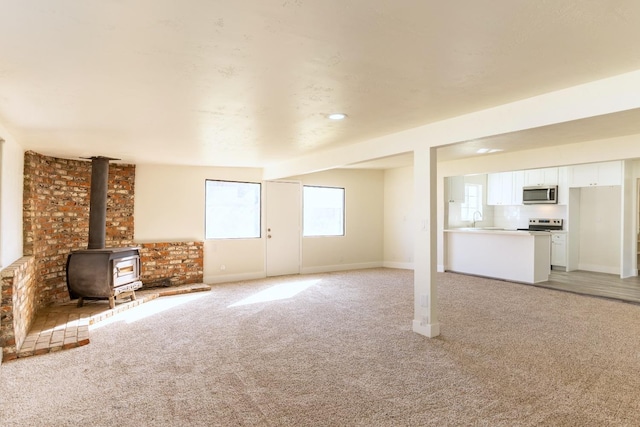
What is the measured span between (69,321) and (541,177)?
9.08m

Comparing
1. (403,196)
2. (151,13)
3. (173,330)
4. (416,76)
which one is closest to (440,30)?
(416,76)

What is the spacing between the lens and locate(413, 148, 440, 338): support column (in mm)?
3850

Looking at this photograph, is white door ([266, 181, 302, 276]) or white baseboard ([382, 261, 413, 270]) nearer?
white door ([266, 181, 302, 276])

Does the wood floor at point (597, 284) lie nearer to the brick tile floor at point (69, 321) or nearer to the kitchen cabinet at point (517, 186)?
the kitchen cabinet at point (517, 186)

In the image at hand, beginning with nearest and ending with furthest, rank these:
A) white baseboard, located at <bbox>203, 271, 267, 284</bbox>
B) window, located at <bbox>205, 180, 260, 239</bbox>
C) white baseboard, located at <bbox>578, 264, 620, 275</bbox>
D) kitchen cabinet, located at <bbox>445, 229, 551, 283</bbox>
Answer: kitchen cabinet, located at <bbox>445, 229, 551, 283</bbox>, white baseboard, located at <bbox>203, 271, 267, 284</bbox>, window, located at <bbox>205, 180, 260, 239</bbox>, white baseboard, located at <bbox>578, 264, 620, 275</bbox>

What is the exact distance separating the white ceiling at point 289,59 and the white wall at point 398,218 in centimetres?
466

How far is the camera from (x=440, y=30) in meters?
1.83

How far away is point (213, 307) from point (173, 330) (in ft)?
3.32

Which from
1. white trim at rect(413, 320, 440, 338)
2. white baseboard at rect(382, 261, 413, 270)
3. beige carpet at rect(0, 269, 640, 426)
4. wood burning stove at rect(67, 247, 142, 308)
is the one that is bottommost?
beige carpet at rect(0, 269, 640, 426)

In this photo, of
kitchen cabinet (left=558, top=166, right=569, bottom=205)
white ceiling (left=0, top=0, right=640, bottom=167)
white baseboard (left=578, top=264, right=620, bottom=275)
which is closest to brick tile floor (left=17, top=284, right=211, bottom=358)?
white ceiling (left=0, top=0, right=640, bottom=167)

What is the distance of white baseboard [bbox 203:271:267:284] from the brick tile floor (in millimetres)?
778

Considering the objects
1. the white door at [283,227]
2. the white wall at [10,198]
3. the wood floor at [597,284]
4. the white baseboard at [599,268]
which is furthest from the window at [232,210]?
the white baseboard at [599,268]

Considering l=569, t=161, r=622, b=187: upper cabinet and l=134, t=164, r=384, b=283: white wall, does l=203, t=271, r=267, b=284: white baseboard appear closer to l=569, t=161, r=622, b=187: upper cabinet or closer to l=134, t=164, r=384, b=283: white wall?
l=134, t=164, r=384, b=283: white wall

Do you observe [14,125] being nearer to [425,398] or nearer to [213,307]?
[213,307]
